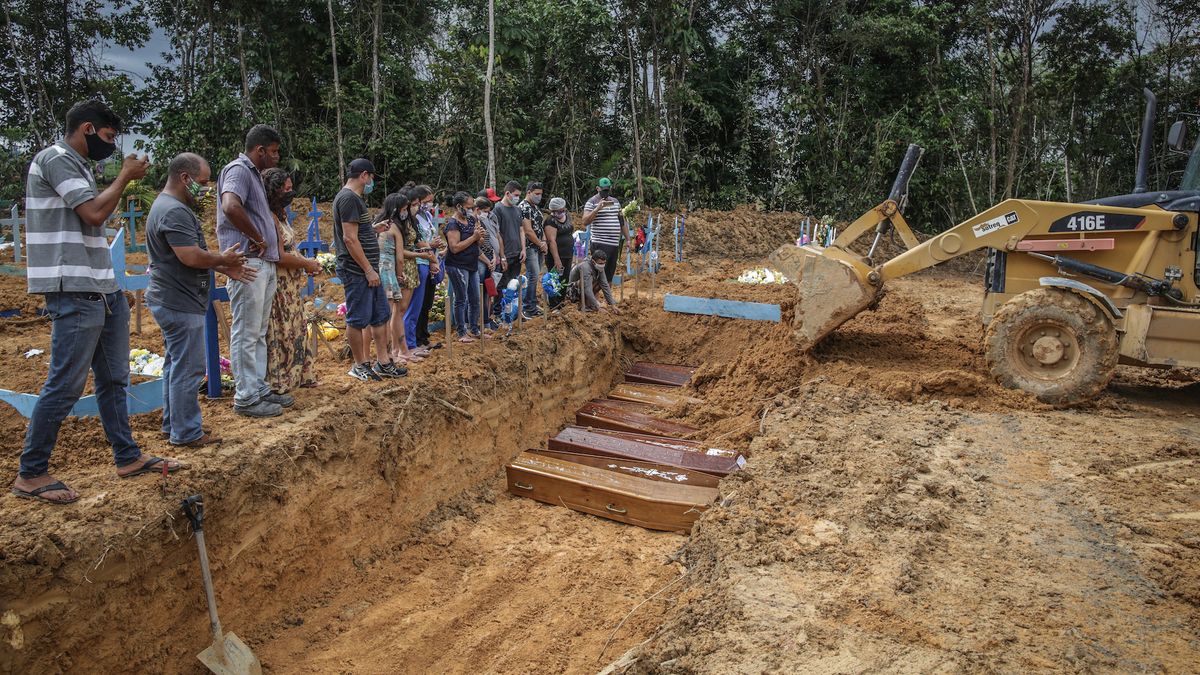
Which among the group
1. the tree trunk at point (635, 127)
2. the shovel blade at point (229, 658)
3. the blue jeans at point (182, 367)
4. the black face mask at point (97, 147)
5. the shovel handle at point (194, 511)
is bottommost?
the shovel blade at point (229, 658)

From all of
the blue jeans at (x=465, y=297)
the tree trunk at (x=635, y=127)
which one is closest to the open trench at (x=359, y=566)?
the blue jeans at (x=465, y=297)

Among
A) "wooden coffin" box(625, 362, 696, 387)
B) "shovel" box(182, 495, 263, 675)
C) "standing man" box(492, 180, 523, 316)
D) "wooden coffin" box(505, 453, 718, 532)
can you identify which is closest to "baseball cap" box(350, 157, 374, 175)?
"standing man" box(492, 180, 523, 316)

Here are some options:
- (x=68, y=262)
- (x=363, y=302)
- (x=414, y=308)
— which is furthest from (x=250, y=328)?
(x=414, y=308)

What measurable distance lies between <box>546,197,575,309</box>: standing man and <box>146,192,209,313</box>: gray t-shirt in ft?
17.7

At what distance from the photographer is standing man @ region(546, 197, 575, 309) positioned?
390 inches

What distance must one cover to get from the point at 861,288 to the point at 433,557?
15.1 ft

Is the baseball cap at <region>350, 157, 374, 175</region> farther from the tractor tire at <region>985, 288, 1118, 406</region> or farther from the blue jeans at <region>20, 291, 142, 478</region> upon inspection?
the tractor tire at <region>985, 288, 1118, 406</region>

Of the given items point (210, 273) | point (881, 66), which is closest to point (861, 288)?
point (210, 273)

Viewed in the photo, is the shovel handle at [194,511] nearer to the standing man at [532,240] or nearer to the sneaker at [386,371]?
the sneaker at [386,371]

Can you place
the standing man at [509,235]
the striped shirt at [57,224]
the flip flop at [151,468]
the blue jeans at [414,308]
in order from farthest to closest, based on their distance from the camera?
the standing man at [509,235] → the blue jeans at [414,308] → the flip flop at [151,468] → the striped shirt at [57,224]

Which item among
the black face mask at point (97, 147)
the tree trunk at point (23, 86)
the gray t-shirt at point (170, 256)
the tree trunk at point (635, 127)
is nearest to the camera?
the black face mask at point (97, 147)

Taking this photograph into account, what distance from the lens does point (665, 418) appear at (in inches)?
322

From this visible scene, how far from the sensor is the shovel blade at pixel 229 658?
13.5 ft

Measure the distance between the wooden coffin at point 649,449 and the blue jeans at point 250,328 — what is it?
2833 millimetres
